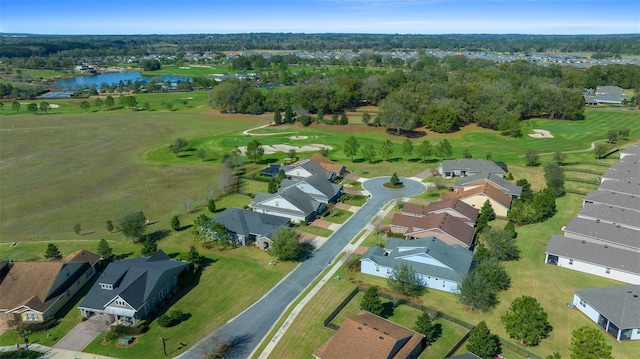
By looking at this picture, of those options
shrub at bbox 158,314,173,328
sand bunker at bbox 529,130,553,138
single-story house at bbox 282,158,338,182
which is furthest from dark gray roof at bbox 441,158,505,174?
shrub at bbox 158,314,173,328

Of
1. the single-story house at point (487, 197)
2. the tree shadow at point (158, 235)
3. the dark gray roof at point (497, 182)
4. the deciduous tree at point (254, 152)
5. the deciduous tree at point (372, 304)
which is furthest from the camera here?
the deciduous tree at point (254, 152)

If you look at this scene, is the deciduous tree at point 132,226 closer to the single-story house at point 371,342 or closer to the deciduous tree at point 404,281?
the single-story house at point 371,342

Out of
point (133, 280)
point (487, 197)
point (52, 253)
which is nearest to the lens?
point (133, 280)

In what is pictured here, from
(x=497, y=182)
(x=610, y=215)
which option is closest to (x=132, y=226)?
(x=497, y=182)

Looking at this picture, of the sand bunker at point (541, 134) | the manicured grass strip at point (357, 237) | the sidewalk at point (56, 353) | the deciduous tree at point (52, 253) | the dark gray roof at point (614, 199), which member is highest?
the sand bunker at point (541, 134)

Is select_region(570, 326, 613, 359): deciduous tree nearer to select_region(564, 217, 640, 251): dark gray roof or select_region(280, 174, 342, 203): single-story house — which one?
select_region(564, 217, 640, 251): dark gray roof

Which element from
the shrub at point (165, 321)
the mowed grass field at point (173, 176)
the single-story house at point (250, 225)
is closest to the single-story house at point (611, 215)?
the mowed grass field at point (173, 176)

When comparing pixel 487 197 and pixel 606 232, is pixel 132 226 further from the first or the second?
pixel 606 232
